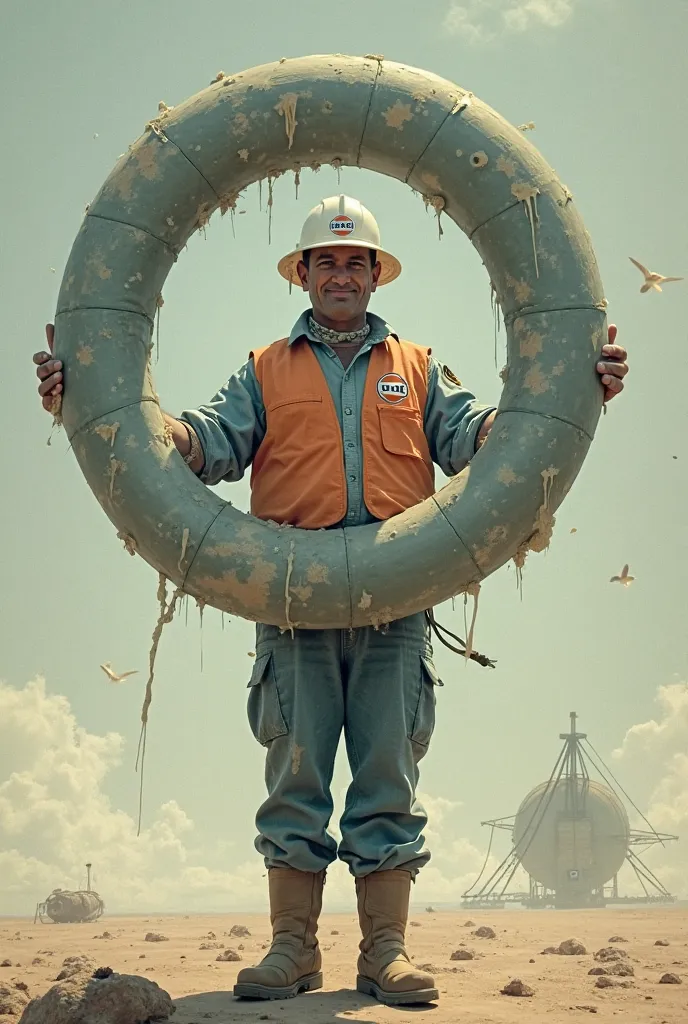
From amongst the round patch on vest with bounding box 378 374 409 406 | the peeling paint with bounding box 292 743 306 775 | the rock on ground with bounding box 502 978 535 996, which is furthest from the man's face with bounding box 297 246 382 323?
the rock on ground with bounding box 502 978 535 996

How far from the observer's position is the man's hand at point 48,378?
4.87 metres

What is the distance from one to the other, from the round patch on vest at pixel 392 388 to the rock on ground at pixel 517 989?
7.48ft

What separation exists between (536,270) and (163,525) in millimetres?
1787

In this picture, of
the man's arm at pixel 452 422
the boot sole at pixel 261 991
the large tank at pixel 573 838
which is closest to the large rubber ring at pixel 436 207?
the man's arm at pixel 452 422

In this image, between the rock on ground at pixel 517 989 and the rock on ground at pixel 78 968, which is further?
the rock on ground at pixel 517 989

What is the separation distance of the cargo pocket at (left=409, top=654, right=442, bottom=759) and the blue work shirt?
2.03ft

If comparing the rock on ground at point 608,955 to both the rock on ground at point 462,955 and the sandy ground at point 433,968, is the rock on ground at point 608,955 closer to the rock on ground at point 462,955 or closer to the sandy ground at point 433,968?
the sandy ground at point 433,968

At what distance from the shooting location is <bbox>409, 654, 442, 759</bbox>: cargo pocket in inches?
185

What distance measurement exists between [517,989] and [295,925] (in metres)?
0.88

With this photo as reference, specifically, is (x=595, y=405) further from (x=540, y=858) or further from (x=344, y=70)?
(x=540, y=858)

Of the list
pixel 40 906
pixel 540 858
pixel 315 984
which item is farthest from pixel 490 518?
pixel 540 858

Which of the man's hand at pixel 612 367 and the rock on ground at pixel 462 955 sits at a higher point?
the man's hand at pixel 612 367

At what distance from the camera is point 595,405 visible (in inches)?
191

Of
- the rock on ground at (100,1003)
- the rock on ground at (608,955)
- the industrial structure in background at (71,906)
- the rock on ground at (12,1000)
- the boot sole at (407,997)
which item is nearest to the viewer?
the rock on ground at (100,1003)
